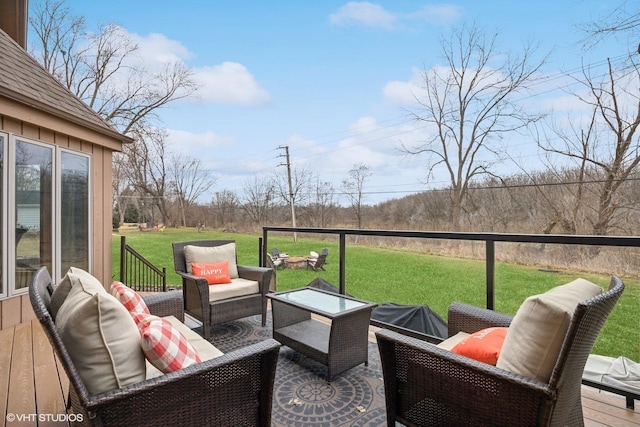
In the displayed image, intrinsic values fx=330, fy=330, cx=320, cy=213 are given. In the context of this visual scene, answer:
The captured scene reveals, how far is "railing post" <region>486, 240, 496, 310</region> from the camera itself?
9.16 ft

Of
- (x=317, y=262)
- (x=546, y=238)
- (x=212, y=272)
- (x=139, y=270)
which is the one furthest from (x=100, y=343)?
(x=317, y=262)

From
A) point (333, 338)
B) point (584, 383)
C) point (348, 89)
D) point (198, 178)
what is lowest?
point (584, 383)

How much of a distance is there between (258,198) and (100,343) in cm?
1496

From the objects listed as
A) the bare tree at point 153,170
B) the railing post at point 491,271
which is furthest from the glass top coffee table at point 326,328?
the bare tree at point 153,170

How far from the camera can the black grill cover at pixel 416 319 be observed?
10.9ft

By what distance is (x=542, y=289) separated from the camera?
3773mm

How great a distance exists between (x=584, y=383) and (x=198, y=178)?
57.8 ft

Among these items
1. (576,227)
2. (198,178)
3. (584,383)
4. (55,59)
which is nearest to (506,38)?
(576,227)

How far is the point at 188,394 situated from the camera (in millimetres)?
1339

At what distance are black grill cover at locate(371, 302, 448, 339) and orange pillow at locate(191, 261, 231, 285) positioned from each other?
178 centimetres

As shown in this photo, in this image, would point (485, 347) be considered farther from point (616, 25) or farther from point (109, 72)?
point (109, 72)

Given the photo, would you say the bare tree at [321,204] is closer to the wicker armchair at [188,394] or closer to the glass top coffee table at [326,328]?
the glass top coffee table at [326,328]

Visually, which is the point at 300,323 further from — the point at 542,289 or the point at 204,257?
the point at 542,289

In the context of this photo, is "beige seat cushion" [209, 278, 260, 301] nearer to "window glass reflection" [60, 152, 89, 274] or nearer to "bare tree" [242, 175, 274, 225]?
"window glass reflection" [60, 152, 89, 274]
